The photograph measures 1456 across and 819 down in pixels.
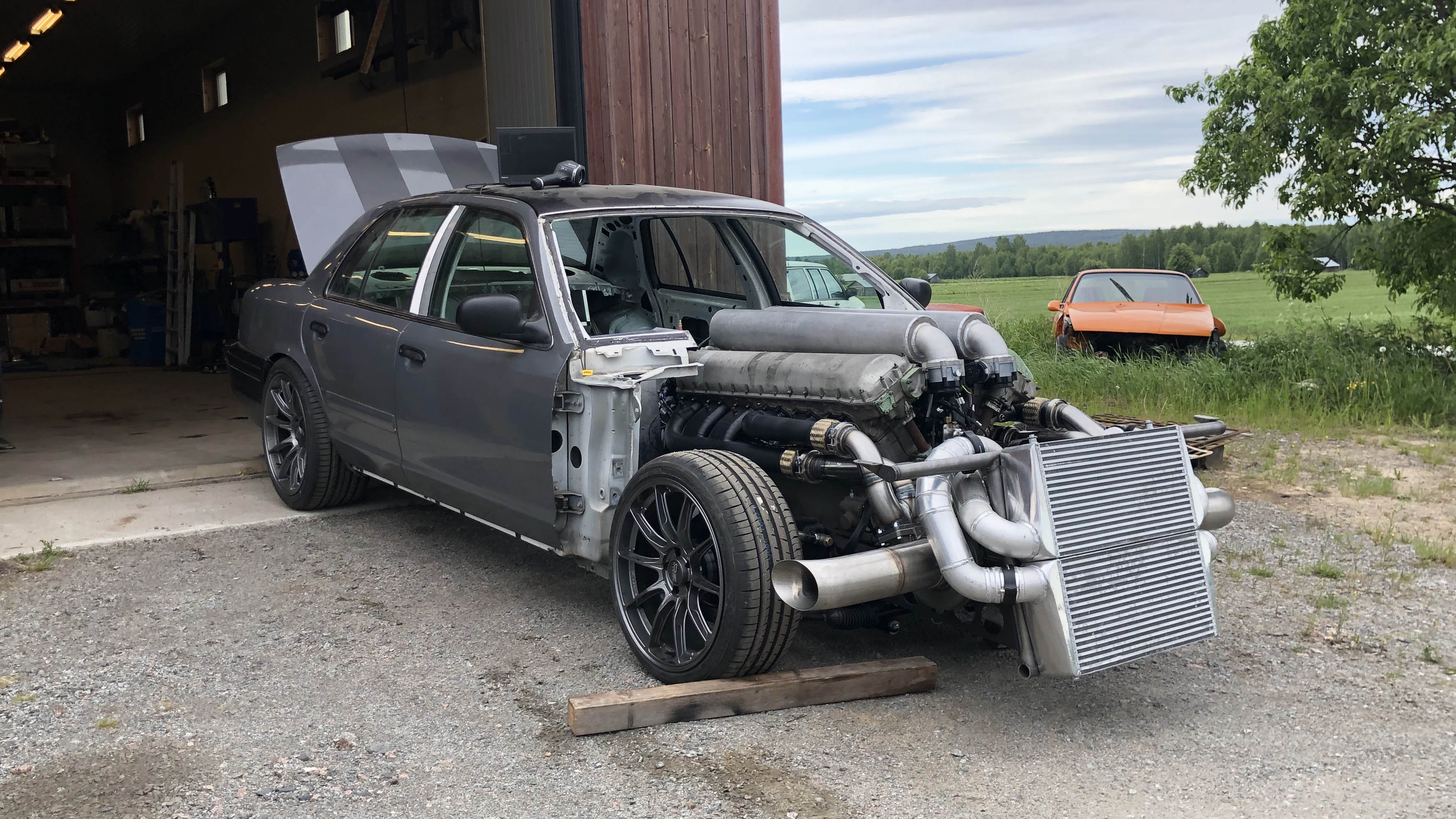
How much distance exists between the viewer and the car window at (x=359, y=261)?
5.32m

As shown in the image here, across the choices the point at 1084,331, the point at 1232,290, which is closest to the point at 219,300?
the point at 1084,331

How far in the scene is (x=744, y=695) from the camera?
3414 mm

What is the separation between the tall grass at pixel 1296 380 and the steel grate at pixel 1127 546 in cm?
563

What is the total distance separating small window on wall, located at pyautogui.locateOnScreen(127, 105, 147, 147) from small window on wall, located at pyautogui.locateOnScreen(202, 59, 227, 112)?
4.22 metres

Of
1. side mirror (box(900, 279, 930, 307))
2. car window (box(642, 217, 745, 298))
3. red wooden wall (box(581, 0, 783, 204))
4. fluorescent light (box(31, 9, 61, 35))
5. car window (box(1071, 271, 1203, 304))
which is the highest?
fluorescent light (box(31, 9, 61, 35))

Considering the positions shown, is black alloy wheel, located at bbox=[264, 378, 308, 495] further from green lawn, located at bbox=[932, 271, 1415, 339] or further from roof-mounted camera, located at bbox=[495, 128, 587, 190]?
green lawn, located at bbox=[932, 271, 1415, 339]

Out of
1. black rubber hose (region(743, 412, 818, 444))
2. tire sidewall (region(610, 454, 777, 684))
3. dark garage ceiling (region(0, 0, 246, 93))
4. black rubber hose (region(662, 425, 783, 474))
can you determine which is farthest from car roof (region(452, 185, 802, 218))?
dark garage ceiling (region(0, 0, 246, 93))

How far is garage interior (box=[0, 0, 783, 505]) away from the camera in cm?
765

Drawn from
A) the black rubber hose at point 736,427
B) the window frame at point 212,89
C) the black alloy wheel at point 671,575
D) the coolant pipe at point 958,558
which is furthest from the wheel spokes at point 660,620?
the window frame at point 212,89

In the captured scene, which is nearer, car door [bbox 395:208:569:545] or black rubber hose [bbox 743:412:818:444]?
black rubber hose [bbox 743:412:818:444]

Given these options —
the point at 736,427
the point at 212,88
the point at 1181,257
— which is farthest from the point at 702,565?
the point at 212,88

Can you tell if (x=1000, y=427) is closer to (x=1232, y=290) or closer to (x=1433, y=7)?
(x=1433, y=7)

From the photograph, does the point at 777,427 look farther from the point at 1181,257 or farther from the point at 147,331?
the point at 1181,257

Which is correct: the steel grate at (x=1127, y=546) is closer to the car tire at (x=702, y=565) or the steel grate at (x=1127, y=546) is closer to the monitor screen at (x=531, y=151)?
the car tire at (x=702, y=565)
